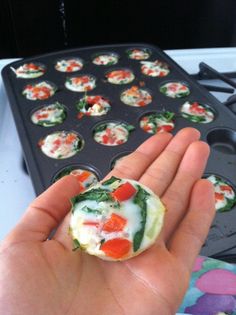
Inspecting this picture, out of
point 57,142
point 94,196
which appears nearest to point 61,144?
point 57,142

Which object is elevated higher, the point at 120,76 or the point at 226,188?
the point at 120,76

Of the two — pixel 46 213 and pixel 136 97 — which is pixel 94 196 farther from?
pixel 136 97

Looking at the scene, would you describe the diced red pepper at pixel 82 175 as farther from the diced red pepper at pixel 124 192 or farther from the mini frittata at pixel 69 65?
the mini frittata at pixel 69 65

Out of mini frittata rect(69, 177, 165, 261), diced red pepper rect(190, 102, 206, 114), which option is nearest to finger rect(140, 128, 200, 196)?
mini frittata rect(69, 177, 165, 261)

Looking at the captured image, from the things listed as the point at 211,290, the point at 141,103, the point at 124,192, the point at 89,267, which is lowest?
the point at 211,290

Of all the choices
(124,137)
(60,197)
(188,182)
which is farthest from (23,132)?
(188,182)

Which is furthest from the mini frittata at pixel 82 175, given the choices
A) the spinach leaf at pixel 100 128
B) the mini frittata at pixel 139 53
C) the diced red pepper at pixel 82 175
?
the mini frittata at pixel 139 53

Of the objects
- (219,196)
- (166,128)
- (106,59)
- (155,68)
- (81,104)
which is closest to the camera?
(219,196)

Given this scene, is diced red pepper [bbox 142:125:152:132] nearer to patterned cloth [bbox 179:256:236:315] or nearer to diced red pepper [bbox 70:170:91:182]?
diced red pepper [bbox 70:170:91:182]
